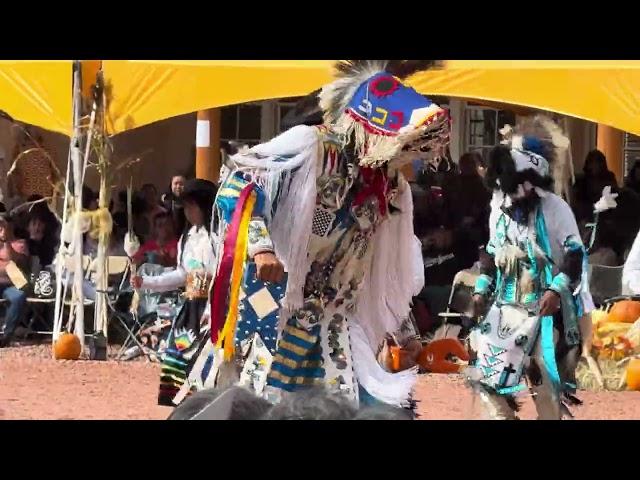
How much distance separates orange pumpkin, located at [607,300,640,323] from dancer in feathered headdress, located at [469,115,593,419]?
359 cm

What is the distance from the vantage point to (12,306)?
1350 centimetres

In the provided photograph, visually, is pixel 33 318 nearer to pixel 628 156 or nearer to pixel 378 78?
pixel 628 156

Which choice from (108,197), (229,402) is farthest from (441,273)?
(229,402)

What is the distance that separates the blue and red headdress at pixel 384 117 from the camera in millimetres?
5707

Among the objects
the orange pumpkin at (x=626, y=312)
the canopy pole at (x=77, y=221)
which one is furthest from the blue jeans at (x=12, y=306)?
the orange pumpkin at (x=626, y=312)

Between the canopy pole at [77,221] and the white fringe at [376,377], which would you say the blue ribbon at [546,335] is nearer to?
the white fringe at [376,377]

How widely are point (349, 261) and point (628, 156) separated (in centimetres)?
1144

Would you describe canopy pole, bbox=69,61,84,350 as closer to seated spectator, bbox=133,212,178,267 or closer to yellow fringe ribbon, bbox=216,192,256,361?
seated spectator, bbox=133,212,178,267

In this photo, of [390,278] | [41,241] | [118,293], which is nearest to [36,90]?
[118,293]

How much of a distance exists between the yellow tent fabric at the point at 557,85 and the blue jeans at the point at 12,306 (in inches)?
165

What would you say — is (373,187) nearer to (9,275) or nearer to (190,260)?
(190,260)

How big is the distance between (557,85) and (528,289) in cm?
419

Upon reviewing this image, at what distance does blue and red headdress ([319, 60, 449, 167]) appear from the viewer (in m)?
5.71

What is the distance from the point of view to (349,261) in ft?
19.4
